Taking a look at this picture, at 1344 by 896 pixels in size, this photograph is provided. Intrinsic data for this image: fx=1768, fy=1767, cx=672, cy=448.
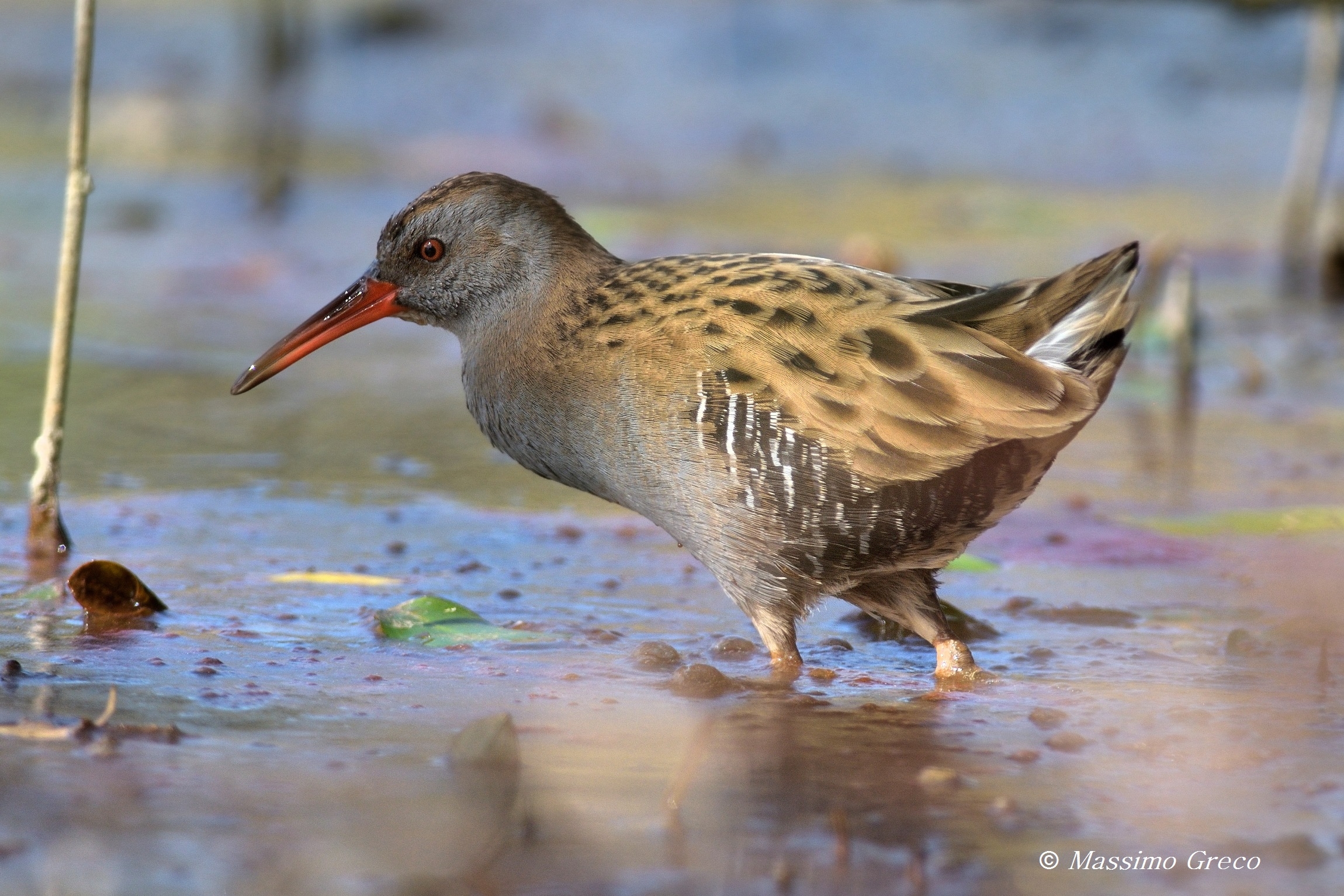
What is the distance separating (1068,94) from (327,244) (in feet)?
23.0

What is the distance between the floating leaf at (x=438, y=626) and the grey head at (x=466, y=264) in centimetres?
72

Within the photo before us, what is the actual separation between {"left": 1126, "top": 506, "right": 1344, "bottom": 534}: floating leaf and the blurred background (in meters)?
0.51

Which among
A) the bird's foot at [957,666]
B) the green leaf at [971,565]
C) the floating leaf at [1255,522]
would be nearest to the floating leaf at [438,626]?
the bird's foot at [957,666]

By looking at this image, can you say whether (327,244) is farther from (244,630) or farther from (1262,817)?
(1262,817)

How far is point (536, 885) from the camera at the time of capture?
101 inches

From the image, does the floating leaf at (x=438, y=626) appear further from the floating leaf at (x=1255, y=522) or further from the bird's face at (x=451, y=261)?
the floating leaf at (x=1255, y=522)

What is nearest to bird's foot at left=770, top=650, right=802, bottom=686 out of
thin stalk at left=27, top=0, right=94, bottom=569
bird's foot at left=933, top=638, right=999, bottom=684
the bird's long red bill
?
bird's foot at left=933, top=638, right=999, bottom=684

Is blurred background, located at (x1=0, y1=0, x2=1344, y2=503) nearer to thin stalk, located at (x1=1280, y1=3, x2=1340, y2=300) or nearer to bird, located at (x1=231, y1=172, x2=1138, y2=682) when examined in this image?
thin stalk, located at (x1=1280, y1=3, x2=1340, y2=300)

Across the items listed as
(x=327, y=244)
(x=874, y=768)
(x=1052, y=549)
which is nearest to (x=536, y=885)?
(x=874, y=768)

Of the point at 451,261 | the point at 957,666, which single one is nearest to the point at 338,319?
the point at 451,261

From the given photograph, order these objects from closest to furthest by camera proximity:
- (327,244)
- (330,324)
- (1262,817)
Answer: (1262,817) → (330,324) → (327,244)

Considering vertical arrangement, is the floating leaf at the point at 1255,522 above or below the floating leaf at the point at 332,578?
above

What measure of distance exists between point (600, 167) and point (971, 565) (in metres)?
8.66

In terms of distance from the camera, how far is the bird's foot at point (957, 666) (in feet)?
12.5
